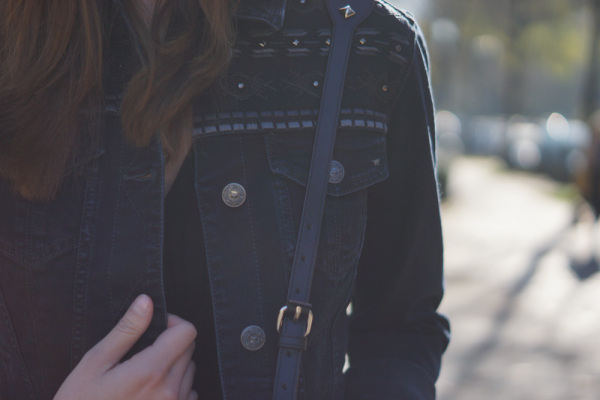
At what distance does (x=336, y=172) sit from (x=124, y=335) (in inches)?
18.0

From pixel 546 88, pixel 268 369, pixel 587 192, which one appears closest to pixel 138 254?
pixel 268 369

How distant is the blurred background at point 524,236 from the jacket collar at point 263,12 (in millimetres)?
320

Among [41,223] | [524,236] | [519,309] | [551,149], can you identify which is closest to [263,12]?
[41,223]

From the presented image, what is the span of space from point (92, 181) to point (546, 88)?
6205 cm

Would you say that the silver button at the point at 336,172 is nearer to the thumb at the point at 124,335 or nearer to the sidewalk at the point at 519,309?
the thumb at the point at 124,335

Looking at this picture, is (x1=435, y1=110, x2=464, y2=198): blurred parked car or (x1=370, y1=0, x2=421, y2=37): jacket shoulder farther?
(x1=435, y1=110, x2=464, y2=198): blurred parked car

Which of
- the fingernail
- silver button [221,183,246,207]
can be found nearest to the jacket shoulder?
silver button [221,183,246,207]

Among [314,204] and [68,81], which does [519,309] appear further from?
[68,81]

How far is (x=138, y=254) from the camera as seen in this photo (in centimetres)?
123

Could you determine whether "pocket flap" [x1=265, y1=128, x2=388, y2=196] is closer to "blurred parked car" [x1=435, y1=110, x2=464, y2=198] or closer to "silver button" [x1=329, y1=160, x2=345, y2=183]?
"silver button" [x1=329, y1=160, x2=345, y2=183]

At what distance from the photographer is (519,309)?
755cm

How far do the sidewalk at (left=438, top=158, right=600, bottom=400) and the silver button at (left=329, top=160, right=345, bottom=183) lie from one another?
14.1ft

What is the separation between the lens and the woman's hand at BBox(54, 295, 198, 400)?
1135 millimetres

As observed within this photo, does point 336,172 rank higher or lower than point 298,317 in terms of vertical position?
higher
